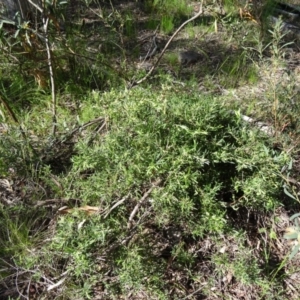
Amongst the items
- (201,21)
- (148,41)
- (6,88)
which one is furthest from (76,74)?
(201,21)

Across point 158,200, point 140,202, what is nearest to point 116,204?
point 140,202

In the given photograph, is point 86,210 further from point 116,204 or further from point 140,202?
point 140,202

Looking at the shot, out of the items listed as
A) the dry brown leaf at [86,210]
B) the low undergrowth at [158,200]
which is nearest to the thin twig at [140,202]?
the low undergrowth at [158,200]

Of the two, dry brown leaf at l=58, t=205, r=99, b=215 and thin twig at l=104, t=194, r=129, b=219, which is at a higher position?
thin twig at l=104, t=194, r=129, b=219

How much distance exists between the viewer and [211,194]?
7.51 ft

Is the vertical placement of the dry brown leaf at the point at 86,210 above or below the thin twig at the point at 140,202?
below

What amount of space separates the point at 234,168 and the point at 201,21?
86.0 inches

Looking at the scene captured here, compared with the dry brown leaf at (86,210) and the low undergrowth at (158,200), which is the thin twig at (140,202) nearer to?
the low undergrowth at (158,200)

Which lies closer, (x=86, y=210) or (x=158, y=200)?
(x=158, y=200)

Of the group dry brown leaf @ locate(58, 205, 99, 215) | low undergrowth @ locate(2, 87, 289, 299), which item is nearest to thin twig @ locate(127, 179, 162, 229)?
low undergrowth @ locate(2, 87, 289, 299)

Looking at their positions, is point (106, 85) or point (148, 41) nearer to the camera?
point (106, 85)

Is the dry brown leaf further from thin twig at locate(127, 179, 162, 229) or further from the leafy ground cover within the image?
thin twig at locate(127, 179, 162, 229)

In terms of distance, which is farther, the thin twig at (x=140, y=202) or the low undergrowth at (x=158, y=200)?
the thin twig at (x=140, y=202)

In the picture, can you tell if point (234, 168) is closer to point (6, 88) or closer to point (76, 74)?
point (76, 74)
